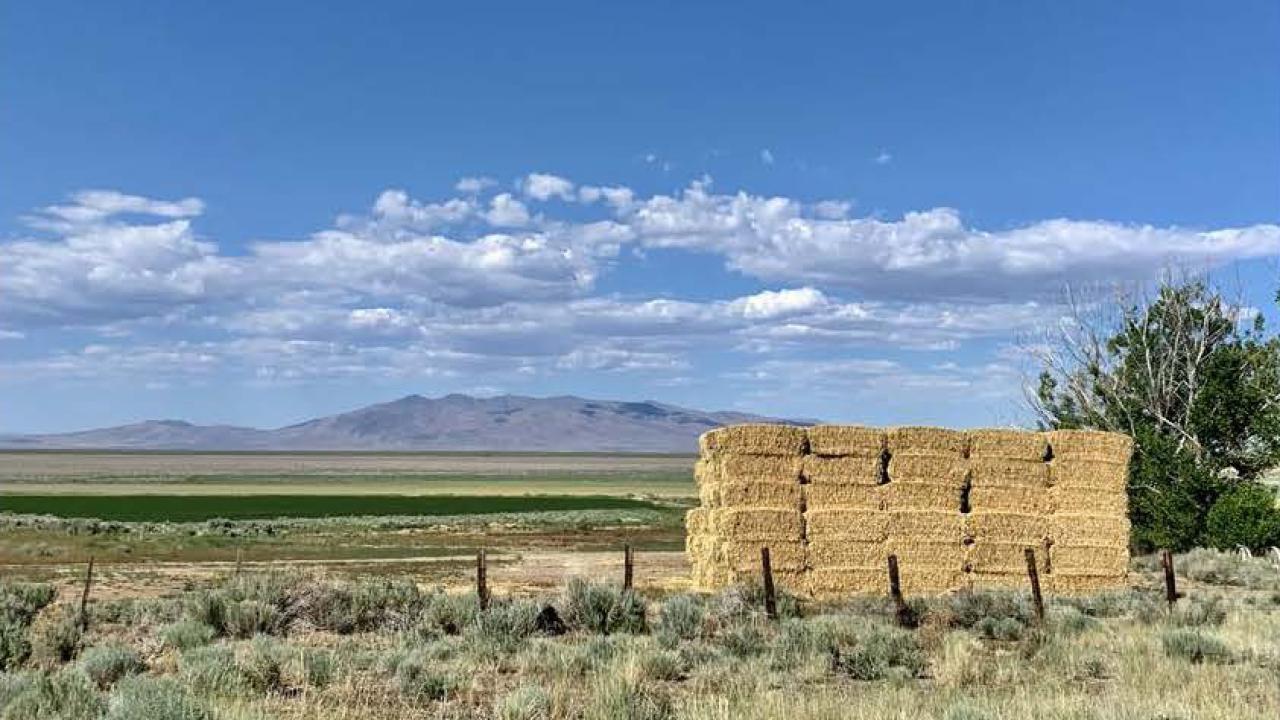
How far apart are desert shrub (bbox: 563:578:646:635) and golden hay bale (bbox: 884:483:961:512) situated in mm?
6016

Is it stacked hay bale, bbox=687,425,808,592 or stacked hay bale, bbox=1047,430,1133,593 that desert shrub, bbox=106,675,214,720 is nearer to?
stacked hay bale, bbox=687,425,808,592

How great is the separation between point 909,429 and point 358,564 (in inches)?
690

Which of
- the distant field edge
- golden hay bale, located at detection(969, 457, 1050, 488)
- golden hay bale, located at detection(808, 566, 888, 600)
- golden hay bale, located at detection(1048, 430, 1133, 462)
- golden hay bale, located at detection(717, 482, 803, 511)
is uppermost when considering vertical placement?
golden hay bale, located at detection(1048, 430, 1133, 462)

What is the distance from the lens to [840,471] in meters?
19.4

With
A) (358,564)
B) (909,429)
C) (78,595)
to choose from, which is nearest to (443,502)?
(358,564)

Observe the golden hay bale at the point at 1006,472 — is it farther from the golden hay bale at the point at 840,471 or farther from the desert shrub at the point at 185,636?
the desert shrub at the point at 185,636

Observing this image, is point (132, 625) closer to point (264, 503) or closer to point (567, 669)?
point (567, 669)

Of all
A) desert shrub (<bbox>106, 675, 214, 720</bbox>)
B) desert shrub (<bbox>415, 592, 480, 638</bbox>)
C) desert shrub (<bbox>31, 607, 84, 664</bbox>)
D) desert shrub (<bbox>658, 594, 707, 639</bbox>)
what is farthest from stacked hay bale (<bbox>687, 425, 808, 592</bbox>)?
desert shrub (<bbox>106, 675, 214, 720</bbox>)

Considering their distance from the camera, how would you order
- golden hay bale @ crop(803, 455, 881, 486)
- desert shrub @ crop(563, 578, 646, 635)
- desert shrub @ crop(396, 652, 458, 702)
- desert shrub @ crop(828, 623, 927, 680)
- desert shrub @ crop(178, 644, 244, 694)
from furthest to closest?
1. golden hay bale @ crop(803, 455, 881, 486)
2. desert shrub @ crop(563, 578, 646, 635)
3. desert shrub @ crop(828, 623, 927, 680)
4. desert shrub @ crop(396, 652, 458, 702)
5. desert shrub @ crop(178, 644, 244, 694)

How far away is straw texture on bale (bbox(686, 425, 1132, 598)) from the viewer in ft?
62.4

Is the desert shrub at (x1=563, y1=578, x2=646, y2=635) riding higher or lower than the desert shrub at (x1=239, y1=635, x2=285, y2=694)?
lower

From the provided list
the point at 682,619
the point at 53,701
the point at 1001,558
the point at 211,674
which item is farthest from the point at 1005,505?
the point at 53,701

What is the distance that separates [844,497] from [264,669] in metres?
11.4

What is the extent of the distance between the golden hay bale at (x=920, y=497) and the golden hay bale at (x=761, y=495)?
161cm
